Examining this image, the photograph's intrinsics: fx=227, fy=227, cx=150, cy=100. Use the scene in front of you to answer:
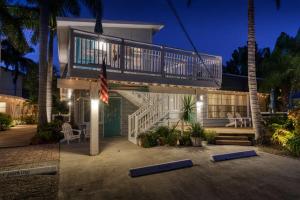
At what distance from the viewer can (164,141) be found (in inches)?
426

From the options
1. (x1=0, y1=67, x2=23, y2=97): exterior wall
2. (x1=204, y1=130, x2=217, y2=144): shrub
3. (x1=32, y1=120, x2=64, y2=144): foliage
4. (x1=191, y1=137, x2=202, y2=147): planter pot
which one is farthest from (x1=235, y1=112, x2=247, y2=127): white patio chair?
(x1=0, y1=67, x2=23, y2=97): exterior wall

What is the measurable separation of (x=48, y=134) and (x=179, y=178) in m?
8.51

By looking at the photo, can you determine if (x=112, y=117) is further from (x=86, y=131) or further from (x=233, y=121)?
(x=233, y=121)

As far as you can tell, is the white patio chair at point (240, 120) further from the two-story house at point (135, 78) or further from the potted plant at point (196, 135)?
the potted plant at point (196, 135)

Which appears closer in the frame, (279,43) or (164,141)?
(164,141)

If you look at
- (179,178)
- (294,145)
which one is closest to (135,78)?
(179,178)

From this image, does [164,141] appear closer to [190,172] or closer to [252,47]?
[190,172]

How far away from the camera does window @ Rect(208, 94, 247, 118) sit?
15.3 m

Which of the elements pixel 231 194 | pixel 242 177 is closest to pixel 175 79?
pixel 242 177

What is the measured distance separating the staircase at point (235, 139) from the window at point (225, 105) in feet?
12.5

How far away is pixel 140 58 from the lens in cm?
1006

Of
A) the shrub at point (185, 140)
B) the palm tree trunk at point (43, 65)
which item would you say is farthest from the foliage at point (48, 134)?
the shrub at point (185, 140)

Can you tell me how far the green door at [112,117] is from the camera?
1366cm

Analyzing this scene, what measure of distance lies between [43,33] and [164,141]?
8.84m
